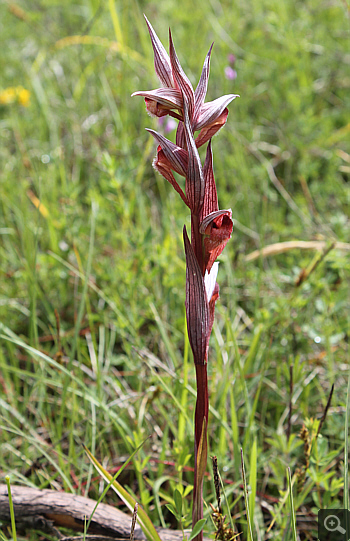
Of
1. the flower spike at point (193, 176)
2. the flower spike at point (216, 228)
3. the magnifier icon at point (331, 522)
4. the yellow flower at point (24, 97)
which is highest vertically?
the yellow flower at point (24, 97)

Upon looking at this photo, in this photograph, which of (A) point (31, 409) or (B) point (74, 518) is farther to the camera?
(A) point (31, 409)

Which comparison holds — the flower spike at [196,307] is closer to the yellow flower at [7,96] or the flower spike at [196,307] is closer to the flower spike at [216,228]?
the flower spike at [216,228]

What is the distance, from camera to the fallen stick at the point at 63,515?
113 centimetres

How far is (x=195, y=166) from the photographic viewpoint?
32.3 inches

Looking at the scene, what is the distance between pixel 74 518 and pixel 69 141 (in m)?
2.74

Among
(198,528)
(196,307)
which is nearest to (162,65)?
(196,307)

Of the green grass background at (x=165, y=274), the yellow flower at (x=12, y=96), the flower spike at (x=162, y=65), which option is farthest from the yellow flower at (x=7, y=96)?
the flower spike at (x=162, y=65)

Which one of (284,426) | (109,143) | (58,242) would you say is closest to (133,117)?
(109,143)

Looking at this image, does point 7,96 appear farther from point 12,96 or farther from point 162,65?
point 162,65

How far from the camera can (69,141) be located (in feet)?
10.8

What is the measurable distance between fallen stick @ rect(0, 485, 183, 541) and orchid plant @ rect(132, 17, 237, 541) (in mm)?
404

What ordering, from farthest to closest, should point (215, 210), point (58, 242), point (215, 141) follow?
1. point (215, 141)
2. point (58, 242)
3. point (215, 210)

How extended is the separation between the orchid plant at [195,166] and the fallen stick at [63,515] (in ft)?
1.33

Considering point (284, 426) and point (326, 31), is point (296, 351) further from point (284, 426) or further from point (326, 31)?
point (326, 31)
